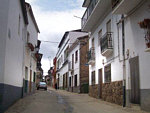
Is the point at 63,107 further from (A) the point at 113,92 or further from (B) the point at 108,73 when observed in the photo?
(B) the point at 108,73

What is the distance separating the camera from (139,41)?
1105cm

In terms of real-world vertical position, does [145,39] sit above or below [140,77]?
above

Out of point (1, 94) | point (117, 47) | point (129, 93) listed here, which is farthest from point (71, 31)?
point (1, 94)

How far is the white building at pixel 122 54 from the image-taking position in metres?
10.7

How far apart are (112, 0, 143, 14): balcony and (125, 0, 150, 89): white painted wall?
31 centimetres

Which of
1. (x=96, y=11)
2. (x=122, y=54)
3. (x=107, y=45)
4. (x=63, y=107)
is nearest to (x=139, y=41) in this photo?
(x=122, y=54)

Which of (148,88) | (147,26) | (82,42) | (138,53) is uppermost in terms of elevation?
(82,42)

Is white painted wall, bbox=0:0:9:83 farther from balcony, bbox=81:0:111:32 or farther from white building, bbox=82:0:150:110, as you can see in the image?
balcony, bbox=81:0:111:32

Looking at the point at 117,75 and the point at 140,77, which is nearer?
the point at 140,77

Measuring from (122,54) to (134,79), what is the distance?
2.10m

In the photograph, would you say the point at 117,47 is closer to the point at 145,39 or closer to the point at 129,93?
the point at 129,93

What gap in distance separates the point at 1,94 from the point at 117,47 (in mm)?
7576

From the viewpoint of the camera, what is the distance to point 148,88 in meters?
9.96

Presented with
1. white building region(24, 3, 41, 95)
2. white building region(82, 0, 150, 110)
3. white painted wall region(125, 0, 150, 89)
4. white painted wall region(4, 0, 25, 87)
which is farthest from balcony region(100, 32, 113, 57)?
white building region(24, 3, 41, 95)
